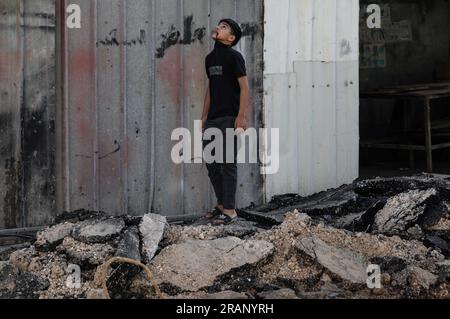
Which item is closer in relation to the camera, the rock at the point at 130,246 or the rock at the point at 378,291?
the rock at the point at 378,291

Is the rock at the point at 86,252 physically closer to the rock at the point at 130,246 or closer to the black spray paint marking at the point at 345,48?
the rock at the point at 130,246

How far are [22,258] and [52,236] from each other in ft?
0.97

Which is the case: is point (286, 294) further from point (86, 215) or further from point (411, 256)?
point (86, 215)

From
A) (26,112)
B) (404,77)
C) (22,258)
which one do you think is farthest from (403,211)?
(404,77)

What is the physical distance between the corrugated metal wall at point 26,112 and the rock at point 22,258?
1.12 m

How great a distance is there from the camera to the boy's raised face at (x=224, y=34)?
7.48 metres

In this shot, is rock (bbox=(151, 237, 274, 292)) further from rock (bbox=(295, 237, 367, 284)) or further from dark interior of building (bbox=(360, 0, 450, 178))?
dark interior of building (bbox=(360, 0, 450, 178))

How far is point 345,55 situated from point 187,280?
3.81m

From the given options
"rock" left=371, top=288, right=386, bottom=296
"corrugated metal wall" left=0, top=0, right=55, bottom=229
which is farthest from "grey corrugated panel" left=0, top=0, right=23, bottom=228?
"rock" left=371, top=288, right=386, bottom=296

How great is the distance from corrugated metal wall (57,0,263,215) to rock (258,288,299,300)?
2.52 m

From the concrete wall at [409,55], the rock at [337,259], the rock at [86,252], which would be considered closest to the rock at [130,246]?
the rock at [86,252]

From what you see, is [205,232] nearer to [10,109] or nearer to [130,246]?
[130,246]

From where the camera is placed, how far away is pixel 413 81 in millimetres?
12875
